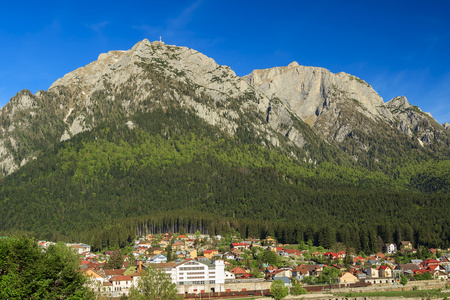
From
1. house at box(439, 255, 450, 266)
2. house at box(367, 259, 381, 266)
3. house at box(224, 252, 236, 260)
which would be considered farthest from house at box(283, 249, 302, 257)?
house at box(439, 255, 450, 266)

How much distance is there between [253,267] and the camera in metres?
152

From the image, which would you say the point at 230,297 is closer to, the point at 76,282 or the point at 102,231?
the point at 76,282

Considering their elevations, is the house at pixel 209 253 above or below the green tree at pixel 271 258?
above

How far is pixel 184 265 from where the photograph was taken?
134750mm

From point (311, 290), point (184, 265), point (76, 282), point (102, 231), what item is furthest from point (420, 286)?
point (102, 231)

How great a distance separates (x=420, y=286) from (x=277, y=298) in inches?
1718

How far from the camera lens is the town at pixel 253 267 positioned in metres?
126

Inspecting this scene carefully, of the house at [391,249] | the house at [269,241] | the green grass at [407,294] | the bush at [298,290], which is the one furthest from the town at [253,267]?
the green grass at [407,294]

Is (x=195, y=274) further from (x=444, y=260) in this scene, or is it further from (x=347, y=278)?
(x=444, y=260)

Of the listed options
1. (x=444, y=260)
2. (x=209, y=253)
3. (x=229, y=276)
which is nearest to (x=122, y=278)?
(x=229, y=276)

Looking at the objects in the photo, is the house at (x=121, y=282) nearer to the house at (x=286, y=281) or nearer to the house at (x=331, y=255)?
the house at (x=286, y=281)

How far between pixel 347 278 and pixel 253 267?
98.2ft

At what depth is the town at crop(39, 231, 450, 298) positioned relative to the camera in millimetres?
126438

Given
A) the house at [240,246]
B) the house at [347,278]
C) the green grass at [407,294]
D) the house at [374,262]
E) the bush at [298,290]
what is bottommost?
the green grass at [407,294]
